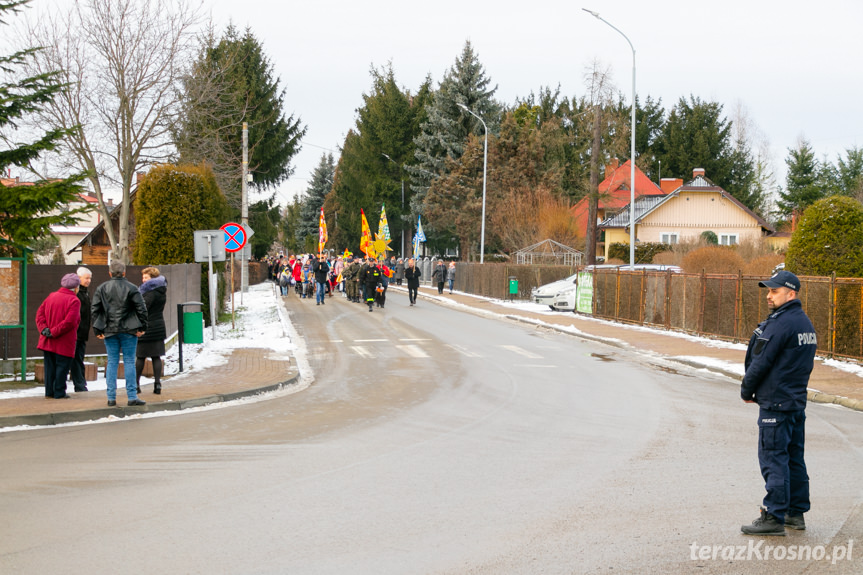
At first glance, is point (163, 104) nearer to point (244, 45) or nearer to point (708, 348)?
point (244, 45)

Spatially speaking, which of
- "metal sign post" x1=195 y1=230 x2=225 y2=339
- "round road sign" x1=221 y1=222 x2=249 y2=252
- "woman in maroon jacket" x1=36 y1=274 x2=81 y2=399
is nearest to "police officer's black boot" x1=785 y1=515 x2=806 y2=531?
"woman in maroon jacket" x1=36 y1=274 x2=81 y2=399

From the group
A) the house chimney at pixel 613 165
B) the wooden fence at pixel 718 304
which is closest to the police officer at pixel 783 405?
the wooden fence at pixel 718 304

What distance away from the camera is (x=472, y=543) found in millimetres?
5312

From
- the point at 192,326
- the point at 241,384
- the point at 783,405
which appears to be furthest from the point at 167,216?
the point at 783,405

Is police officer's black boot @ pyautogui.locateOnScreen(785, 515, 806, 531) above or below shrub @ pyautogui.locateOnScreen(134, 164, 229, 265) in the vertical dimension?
below

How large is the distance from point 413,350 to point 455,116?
5060 centimetres

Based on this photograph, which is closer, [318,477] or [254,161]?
[318,477]

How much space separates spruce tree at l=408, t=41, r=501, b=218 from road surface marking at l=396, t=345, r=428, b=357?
4571cm

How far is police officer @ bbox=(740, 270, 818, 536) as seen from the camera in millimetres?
5473

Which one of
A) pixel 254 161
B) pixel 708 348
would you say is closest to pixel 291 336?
pixel 708 348

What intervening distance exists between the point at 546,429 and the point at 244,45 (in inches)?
1775

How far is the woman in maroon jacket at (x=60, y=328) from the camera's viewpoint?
424 inches

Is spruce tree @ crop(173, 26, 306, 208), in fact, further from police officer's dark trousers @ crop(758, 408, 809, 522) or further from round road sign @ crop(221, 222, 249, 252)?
police officer's dark trousers @ crop(758, 408, 809, 522)

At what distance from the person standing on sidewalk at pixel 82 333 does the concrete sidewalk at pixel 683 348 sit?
10575 mm
